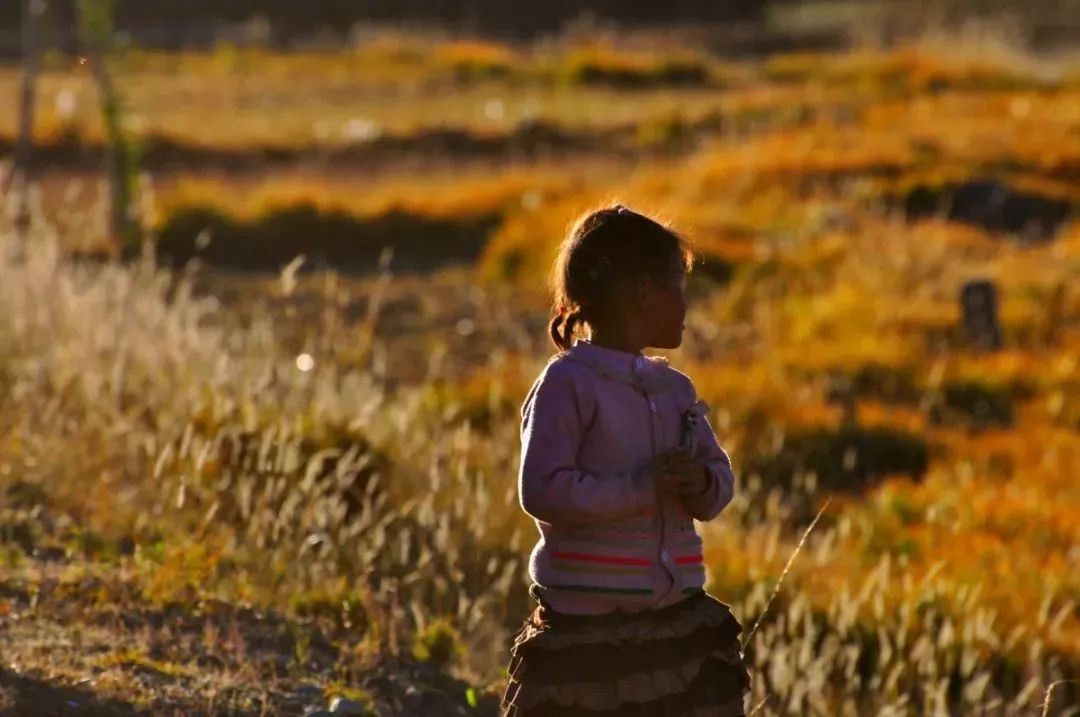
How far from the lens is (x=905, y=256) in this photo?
14391 mm

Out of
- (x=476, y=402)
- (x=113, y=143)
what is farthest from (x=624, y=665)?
(x=113, y=143)

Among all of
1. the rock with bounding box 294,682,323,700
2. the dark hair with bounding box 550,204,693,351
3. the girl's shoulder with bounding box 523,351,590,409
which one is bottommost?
the rock with bounding box 294,682,323,700

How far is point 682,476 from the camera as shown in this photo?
378 cm

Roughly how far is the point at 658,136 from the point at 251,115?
19.6ft

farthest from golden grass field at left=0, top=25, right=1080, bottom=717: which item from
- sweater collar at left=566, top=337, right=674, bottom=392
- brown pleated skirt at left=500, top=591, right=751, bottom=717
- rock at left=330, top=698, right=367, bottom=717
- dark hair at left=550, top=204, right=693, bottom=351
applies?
brown pleated skirt at left=500, top=591, right=751, bottom=717

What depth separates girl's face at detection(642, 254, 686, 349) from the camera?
3857 millimetres

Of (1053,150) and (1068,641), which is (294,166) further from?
(1068,641)

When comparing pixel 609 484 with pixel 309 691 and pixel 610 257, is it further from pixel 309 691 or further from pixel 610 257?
pixel 309 691

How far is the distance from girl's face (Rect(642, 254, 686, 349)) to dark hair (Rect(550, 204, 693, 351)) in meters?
0.01

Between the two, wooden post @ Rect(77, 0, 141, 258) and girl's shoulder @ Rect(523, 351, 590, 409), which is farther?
wooden post @ Rect(77, 0, 141, 258)

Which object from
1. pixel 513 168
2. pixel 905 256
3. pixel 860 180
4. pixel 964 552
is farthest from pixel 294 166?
pixel 964 552

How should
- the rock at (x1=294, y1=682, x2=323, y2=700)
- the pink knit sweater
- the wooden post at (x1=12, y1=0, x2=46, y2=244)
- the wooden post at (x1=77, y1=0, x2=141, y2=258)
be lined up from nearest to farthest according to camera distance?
the pink knit sweater, the rock at (x1=294, y1=682, x2=323, y2=700), the wooden post at (x1=12, y1=0, x2=46, y2=244), the wooden post at (x1=77, y1=0, x2=141, y2=258)

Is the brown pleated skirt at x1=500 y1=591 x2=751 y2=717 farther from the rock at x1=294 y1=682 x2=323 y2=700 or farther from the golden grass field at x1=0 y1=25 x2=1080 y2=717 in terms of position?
the rock at x1=294 y1=682 x2=323 y2=700

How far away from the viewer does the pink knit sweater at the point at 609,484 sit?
378 cm
